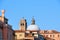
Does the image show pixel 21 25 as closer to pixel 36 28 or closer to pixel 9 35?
pixel 36 28

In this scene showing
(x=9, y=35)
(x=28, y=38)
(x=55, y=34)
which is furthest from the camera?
(x=55, y=34)

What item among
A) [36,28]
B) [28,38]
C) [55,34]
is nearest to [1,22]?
[28,38]

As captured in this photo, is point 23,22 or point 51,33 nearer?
point 23,22

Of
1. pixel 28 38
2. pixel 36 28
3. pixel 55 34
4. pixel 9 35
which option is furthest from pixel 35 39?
pixel 55 34

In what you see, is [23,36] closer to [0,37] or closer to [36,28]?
[0,37]

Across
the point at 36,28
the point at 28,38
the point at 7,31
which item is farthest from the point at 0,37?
the point at 36,28


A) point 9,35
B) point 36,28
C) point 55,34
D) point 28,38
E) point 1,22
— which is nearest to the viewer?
point 1,22

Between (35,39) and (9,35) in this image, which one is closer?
(9,35)

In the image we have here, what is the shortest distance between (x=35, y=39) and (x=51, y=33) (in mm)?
53931

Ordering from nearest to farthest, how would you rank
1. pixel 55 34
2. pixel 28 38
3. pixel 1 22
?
pixel 1 22 < pixel 28 38 < pixel 55 34

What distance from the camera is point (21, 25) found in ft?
388

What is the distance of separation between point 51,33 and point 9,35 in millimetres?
75720

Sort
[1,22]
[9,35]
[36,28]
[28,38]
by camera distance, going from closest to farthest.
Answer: [1,22], [9,35], [28,38], [36,28]

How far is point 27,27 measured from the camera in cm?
11956
